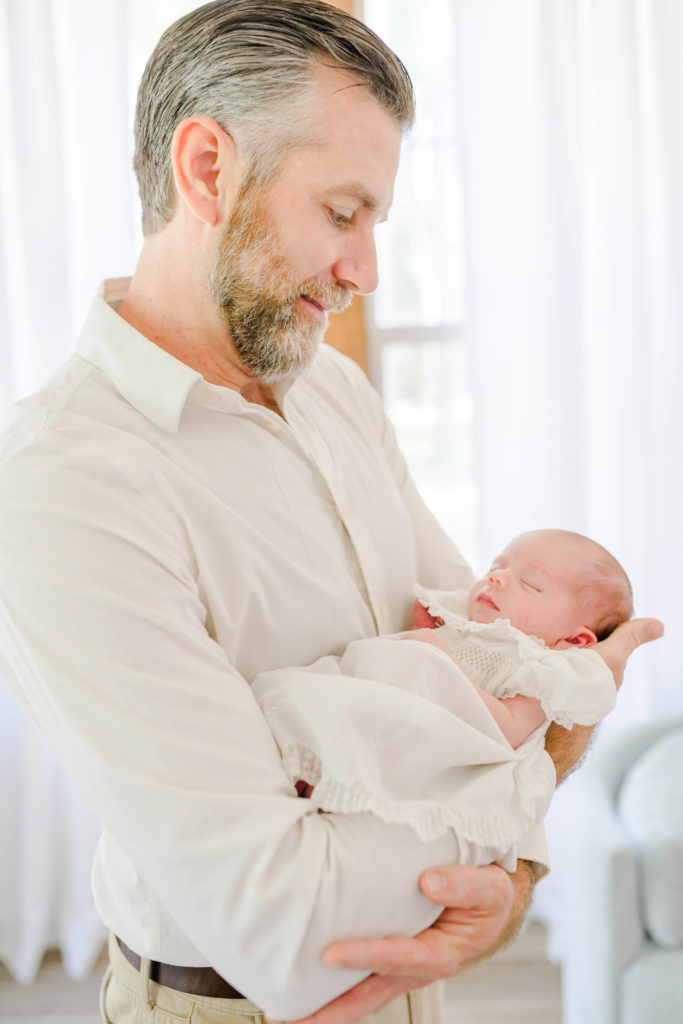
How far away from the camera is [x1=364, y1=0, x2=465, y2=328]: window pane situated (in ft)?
9.45

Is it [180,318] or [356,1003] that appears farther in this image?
[180,318]

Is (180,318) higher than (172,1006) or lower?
higher

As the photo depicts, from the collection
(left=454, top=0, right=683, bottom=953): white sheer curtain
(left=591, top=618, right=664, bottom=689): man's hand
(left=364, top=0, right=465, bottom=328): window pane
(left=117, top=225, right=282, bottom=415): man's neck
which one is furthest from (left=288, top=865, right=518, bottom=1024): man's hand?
(left=364, top=0, right=465, bottom=328): window pane

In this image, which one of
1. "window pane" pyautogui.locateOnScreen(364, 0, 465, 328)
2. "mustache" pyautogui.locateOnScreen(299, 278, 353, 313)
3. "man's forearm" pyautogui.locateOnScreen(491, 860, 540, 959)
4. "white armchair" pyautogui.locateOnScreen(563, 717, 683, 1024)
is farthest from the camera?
"window pane" pyautogui.locateOnScreen(364, 0, 465, 328)

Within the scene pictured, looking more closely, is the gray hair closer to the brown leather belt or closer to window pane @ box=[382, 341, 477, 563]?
the brown leather belt

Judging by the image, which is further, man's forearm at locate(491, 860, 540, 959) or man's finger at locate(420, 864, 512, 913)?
man's forearm at locate(491, 860, 540, 959)

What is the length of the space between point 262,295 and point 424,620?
537 millimetres

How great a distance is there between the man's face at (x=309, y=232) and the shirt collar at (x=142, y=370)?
0.12 m

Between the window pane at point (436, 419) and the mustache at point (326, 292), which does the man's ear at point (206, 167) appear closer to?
the mustache at point (326, 292)

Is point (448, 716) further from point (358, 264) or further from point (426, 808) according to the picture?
point (358, 264)

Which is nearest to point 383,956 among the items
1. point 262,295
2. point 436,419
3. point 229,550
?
point 229,550

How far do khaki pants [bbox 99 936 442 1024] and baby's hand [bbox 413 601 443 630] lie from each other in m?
0.50

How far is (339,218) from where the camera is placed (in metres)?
1.22

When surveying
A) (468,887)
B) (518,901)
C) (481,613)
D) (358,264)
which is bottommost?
(518,901)
